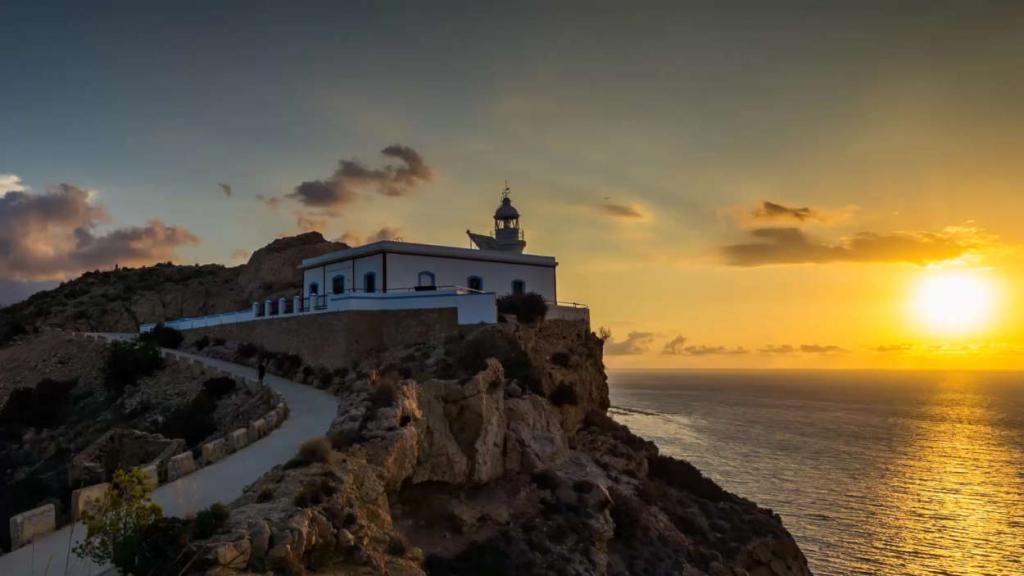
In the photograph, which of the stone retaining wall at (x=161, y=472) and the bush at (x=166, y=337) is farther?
the bush at (x=166, y=337)

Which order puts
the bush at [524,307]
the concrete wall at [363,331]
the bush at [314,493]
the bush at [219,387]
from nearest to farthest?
1. the bush at [314,493]
2. the bush at [219,387]
3. the concrete wall at [363,331]
4. the bush at [524,307]

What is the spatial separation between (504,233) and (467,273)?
275 inches

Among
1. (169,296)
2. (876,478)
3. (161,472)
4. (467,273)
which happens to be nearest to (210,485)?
(161,472)

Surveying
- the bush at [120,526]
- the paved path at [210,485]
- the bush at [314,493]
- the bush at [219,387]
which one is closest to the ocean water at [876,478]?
the paved path at [210,485]

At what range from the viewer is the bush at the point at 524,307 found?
102 feet

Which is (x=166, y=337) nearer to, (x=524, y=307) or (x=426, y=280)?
(x=426, y=280)

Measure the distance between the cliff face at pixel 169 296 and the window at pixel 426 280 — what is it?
18380mm

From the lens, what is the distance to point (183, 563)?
8.82 m

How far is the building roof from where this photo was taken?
1246 inches

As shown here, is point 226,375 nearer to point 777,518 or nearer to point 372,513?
point 372,513

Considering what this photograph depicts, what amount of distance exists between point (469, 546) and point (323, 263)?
21.4 metres

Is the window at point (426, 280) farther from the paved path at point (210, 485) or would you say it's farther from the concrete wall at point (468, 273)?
the paved path at point (210, 485)

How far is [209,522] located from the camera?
9609 mm

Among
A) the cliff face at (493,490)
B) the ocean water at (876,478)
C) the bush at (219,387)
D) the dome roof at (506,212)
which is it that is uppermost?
the dome roof at (506,212)
